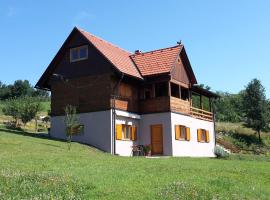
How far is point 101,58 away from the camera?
105 ft

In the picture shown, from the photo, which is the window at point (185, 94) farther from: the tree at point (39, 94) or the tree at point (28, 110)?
the tree at point (39, 94)

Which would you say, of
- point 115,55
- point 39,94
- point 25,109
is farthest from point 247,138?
point 39,94

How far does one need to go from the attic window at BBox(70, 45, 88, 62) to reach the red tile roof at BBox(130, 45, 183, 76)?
4646 millimetres

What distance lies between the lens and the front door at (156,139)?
32.8 metres

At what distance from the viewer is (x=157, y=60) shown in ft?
114

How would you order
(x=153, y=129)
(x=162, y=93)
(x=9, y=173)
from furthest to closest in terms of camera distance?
1. (x=162, y=93)
2. (x=153, y=129)
3. (x=9, y=173)

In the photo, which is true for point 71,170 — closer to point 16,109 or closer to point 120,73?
point 120,73

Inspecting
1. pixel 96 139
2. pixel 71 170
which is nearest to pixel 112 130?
pixel 96 139

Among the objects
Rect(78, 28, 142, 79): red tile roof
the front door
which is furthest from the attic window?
the front door

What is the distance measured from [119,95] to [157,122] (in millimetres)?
3663

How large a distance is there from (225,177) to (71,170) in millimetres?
5723

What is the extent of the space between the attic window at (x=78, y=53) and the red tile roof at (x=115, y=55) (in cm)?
95

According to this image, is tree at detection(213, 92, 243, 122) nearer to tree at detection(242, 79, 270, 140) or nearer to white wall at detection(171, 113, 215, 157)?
tree at detection(242, 79, 270, 140)

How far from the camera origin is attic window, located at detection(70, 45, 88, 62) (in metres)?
33.2
